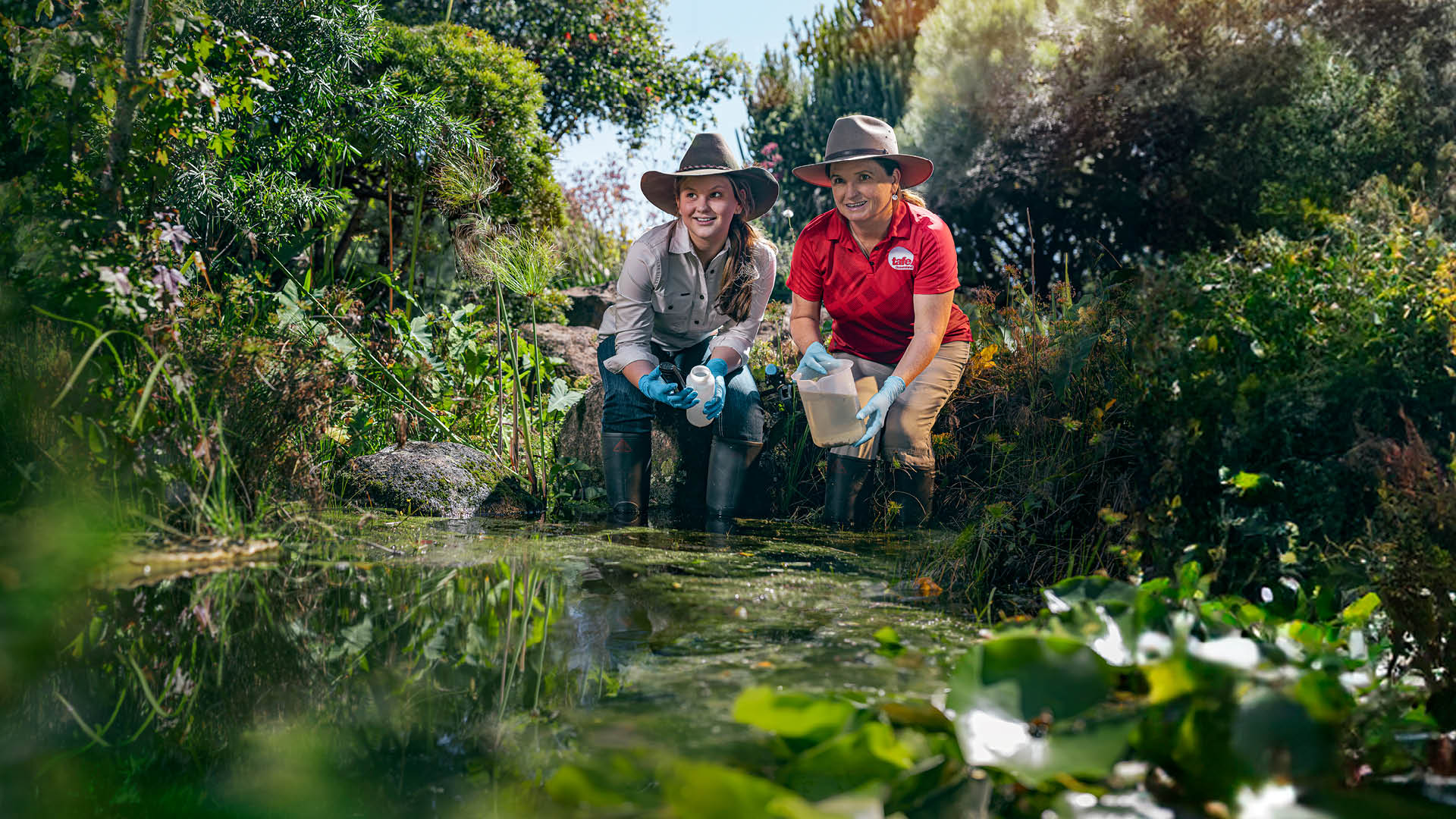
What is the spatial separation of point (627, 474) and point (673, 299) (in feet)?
2.83

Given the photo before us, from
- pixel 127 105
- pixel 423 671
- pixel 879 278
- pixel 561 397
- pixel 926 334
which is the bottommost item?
pixel 423 671

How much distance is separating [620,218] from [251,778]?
38.9 ft

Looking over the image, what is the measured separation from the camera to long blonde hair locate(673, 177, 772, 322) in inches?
181

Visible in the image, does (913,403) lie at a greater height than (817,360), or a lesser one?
lesser

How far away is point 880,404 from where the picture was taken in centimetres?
407

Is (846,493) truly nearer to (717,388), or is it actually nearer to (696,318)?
(717,388)

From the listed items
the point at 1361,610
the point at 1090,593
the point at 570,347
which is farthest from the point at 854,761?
the point at 570,347

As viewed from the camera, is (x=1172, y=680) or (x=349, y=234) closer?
(x=1172, y=680)

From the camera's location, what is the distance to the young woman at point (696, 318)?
448 centimetres

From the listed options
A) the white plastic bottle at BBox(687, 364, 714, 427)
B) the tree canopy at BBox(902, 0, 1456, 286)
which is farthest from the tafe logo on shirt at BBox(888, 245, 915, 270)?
the tree canopy at BBox(902, 0, 1456, 286)

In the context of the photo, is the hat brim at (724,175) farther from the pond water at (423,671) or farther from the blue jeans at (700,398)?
the pond water at (423,671)

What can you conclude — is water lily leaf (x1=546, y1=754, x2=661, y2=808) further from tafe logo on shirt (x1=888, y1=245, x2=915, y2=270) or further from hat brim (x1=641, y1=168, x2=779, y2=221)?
hat brim (x1=641, y1=168, x2=779, y2=221)

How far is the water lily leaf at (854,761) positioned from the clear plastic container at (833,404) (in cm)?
271

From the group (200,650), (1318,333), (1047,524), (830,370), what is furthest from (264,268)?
(1318,333)
